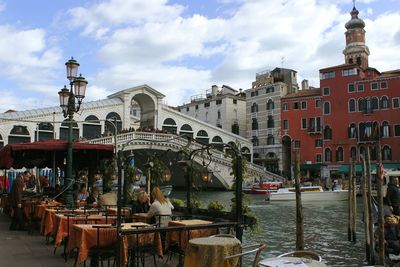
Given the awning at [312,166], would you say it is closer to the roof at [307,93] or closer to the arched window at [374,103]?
the roof at [307,93]

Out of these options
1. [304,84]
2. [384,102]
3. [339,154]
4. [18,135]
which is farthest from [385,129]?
[18,135]

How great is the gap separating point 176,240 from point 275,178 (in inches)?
1468

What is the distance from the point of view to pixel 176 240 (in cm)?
624

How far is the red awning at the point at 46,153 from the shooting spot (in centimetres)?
972

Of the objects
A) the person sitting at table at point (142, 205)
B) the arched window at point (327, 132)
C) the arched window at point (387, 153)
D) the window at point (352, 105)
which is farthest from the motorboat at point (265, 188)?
the person sitting at table at point (142, 205)

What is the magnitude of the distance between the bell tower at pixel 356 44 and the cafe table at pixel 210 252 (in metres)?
47.1

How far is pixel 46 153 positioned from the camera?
11758mm

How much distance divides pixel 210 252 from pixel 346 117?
39.2m

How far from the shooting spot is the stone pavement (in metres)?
6.40

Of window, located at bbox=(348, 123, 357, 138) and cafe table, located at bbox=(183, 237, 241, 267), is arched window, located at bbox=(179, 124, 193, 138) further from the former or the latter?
cafe table, located at bbox=(183, 237, 241, 267)

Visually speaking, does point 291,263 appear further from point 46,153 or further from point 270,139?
point 270,139

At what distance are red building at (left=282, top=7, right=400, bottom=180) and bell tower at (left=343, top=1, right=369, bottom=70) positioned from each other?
6.70 metres

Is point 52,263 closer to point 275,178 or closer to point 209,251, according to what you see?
point 209,251

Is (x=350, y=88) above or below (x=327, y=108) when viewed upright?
above
